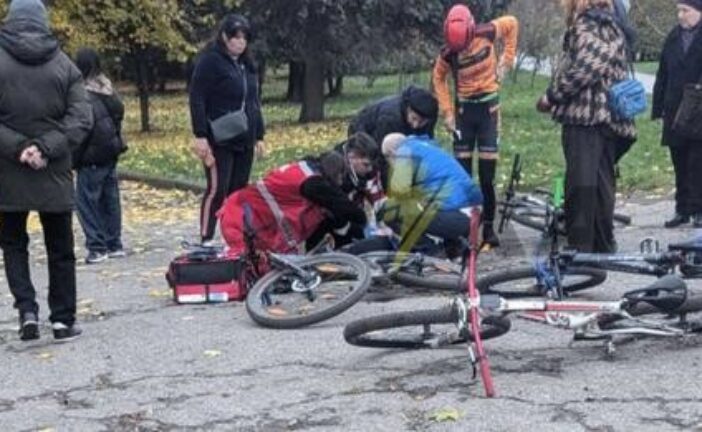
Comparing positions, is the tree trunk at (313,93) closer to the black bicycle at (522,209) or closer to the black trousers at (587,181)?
the black bicycle at (522,209)

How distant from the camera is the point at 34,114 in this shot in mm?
6926

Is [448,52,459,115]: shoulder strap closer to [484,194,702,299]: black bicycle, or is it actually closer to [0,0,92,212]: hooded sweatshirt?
[484,194,702,299]: black bicycle

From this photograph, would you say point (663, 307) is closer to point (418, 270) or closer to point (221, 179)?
point (418, 270)

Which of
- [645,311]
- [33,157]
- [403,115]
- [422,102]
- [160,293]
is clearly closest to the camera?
[645,311]

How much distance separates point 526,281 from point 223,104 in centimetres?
327

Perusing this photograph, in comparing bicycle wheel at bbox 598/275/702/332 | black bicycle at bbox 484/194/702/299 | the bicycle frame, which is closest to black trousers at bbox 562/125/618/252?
black bicycle at bbox 484/194/702/299

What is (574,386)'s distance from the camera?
5672mm

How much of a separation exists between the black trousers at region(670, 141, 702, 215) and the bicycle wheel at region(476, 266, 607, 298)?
361 centimetres

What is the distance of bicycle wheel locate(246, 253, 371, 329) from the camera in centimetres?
717

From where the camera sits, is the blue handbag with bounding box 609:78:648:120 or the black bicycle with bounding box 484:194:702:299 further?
the blue handbag with bounding box 609:78:648:120

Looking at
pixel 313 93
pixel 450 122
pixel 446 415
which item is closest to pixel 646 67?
pixel 313 93

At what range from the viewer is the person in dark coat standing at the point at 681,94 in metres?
10.3

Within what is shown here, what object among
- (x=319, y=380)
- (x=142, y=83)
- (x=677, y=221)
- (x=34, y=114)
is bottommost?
(x=142, y=83)

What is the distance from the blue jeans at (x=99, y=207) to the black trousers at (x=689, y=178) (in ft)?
14.9
